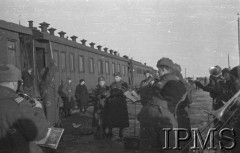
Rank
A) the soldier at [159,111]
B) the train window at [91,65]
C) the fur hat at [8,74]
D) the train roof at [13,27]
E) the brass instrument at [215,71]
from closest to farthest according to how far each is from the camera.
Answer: the fur hat at [8,74]
the soldier at [159,111]
the brass instrument at [215,71]
the train roof at [13,27]
the train window at [91,65]

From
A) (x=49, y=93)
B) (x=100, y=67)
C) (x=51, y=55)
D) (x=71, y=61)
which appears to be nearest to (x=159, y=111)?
(x=49, y=93)

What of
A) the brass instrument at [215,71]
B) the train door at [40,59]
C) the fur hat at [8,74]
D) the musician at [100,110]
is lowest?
the musician at [100,110]

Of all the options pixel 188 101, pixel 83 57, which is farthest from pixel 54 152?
pixel 83 57

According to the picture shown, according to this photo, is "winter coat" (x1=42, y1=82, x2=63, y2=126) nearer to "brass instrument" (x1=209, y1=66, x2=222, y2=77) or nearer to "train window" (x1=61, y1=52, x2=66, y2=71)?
"brass instrument" (x1=209, y1=66, x2=222, y2=77)

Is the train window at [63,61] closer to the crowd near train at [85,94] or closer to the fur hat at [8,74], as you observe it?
the crowd near train at [85,94]

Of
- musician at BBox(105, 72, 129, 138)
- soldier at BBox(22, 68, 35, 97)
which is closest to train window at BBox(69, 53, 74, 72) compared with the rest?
soldier at BBox(22, 68, 35, 97)

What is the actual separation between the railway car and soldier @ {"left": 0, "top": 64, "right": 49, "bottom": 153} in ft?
22.3

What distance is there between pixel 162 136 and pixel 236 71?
1.82 metres

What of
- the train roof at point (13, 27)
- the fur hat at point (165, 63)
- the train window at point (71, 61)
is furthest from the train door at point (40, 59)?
the fur hat at point (165, 63)

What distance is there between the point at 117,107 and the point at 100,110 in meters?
0.51

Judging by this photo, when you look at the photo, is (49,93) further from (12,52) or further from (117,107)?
(12,52)

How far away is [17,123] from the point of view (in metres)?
2.58

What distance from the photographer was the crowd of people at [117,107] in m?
2.58

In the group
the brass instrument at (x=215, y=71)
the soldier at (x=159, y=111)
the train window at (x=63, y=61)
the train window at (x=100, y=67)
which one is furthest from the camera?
the train window at (x=100, y=67)
